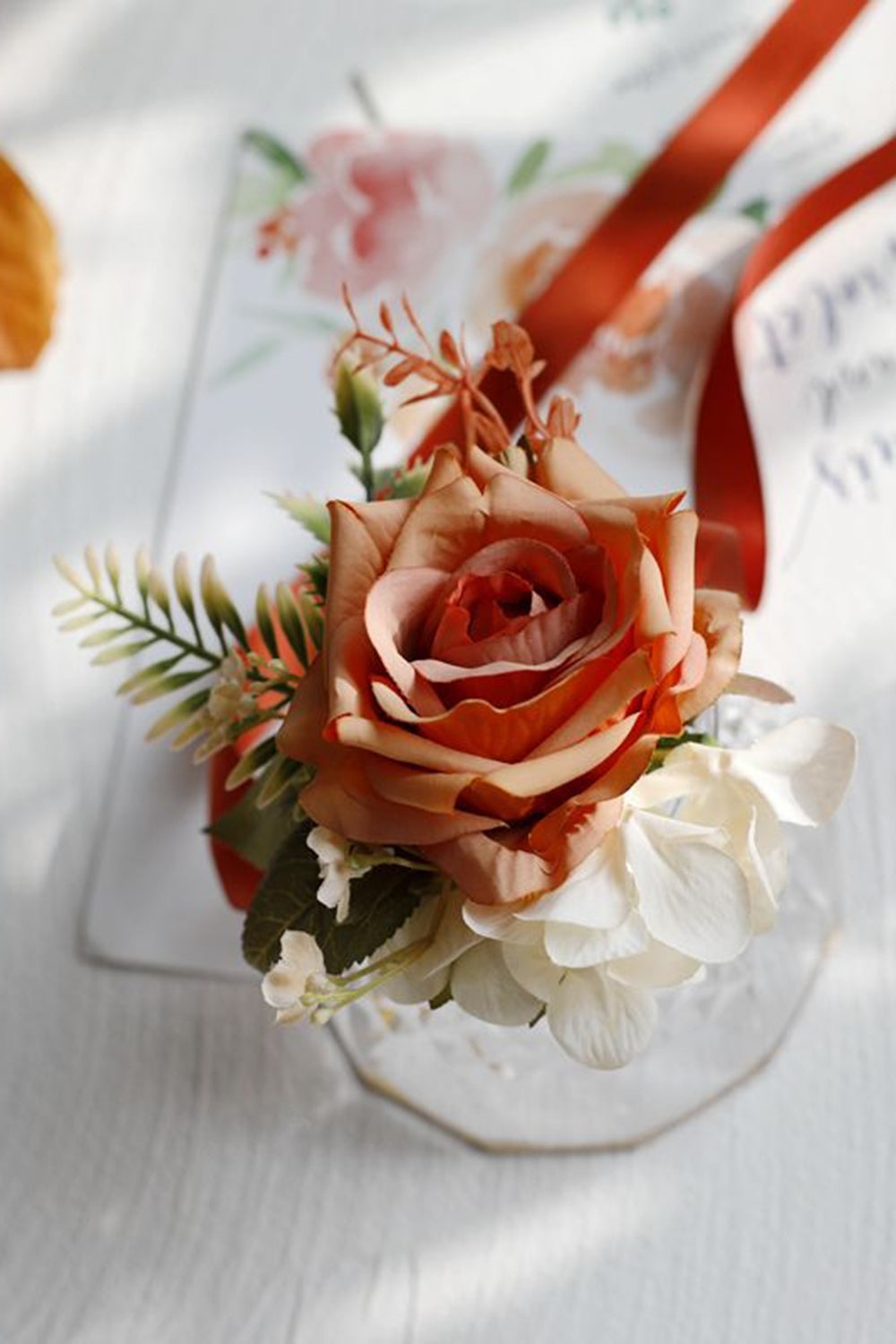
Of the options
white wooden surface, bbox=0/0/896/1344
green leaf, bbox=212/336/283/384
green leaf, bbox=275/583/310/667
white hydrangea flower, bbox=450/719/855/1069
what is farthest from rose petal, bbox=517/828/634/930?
green leaf, bbox=212/336/283/384

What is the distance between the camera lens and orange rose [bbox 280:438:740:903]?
0.33 m

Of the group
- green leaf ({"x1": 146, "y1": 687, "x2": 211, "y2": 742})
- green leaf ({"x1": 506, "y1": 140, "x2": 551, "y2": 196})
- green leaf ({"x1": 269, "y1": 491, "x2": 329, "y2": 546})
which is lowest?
green leaf ({"x1": 146, "y1": 687, "x2": 211, "y2": 742})

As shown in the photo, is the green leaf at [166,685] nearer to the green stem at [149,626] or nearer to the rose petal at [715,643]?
the green stem at [149,626]

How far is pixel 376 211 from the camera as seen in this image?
0.68 m

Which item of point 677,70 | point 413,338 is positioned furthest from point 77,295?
point 677,70

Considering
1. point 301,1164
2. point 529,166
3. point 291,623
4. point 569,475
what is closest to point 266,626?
point 291,623

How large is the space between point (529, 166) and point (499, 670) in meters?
0.41

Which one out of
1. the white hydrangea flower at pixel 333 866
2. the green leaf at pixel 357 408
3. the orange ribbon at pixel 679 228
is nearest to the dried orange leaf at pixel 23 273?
the orange ribbon at pixel 679 228

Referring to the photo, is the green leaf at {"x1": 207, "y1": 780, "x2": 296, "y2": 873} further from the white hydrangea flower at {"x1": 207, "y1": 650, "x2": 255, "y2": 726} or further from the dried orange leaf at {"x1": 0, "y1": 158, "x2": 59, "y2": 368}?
the dried orange leaf at {"x1": 0, "y1": 158, "x2": 59, "y2": 368}

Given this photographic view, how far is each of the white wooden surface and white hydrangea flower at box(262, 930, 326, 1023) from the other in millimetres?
211

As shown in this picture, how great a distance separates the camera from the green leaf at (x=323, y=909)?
380mm

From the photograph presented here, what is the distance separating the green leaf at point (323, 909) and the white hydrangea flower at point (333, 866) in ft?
0.06

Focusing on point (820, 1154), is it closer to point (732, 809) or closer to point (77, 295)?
point (732, 809)

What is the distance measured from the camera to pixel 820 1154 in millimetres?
541
